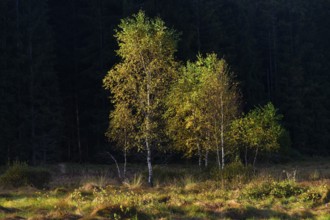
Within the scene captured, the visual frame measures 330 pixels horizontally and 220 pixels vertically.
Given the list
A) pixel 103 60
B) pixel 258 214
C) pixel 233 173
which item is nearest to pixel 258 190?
pixel 258 214

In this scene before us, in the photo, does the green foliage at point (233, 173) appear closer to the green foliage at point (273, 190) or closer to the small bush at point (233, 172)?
the small bush at point (233, 172)

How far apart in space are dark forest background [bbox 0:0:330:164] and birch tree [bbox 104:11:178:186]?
52.1 feet

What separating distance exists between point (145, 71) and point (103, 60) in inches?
868

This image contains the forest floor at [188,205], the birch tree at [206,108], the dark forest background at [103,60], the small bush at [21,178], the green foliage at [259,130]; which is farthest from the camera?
the dark forest background at [103,60]

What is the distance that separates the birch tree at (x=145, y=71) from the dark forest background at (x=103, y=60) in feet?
52.1

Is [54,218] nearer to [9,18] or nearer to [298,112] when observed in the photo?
[9,18]

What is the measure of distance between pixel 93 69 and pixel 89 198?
30416mm

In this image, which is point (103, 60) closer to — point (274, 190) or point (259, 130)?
point (259, 130)

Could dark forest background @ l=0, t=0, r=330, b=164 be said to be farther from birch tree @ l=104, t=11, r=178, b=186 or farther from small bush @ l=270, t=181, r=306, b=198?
small bush @ l=270, t=181, r=306, b=198

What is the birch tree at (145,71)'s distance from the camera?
20984 millimetres

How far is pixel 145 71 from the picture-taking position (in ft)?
69.9

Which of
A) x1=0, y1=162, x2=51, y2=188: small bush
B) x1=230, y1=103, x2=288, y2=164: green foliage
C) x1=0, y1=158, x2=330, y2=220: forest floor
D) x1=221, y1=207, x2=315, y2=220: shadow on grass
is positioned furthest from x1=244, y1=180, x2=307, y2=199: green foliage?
x1=230, y1=103, x2=288, y2=164: green foliage

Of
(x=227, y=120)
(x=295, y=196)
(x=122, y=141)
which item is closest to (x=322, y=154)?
(x=227, y=120)

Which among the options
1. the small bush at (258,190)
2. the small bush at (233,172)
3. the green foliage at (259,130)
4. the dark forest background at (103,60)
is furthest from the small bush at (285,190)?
the dark forest background at (103,60)
